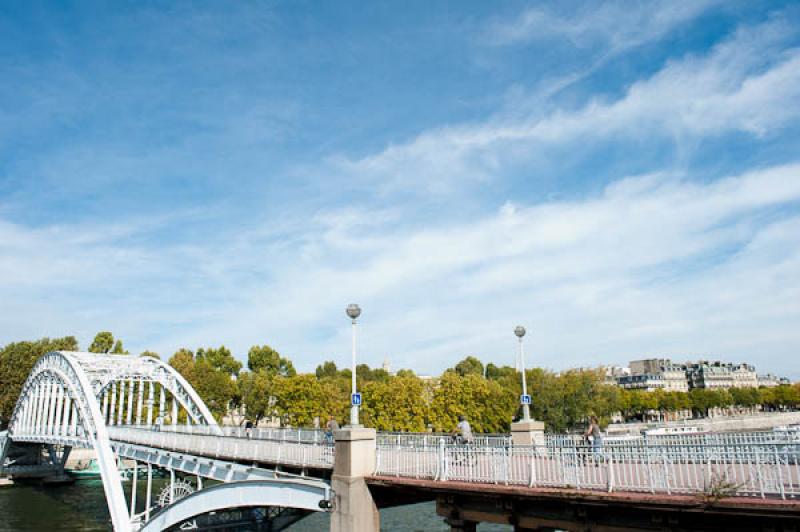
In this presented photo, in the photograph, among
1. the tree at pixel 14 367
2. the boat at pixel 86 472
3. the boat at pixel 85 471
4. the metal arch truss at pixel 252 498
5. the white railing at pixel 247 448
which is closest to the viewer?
the metal arch truss at pixel 252 498

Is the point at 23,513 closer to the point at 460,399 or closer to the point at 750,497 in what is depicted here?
the point at 460,399

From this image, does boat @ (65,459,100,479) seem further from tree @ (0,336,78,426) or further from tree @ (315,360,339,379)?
tree @ (315,360,339,379)

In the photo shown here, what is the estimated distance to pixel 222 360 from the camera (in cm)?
10694

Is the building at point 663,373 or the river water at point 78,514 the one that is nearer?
the river water at point 78,514

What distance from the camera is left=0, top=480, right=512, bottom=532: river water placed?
41094 millimetres

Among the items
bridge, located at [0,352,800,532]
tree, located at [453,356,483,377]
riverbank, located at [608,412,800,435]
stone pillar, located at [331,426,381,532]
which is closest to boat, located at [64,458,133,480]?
bridge, located at [0,352,800,532]

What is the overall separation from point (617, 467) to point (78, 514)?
51369 millimetres

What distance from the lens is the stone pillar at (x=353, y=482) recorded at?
1739cm

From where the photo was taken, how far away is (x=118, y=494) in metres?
37.5

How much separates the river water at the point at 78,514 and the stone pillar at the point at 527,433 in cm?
2019

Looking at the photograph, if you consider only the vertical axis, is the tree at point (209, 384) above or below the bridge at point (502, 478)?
above

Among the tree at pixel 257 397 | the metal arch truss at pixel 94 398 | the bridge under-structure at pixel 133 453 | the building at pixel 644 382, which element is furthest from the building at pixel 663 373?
the metal arch truss at pixel 94 398

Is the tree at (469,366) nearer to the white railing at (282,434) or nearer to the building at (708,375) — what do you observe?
the building at (708,375)

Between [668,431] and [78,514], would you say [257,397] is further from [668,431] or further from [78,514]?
[668,431]
